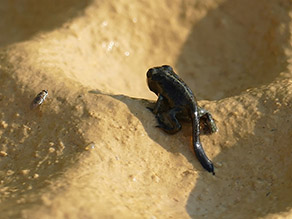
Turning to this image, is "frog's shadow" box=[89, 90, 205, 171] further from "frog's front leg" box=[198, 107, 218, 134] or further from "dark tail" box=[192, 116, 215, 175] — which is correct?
"frog's front leg" box=[198, 107, 218, 134]

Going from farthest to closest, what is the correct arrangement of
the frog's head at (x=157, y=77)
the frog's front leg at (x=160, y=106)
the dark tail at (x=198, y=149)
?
the frog's head at (x=157, y=77) < the frog's front leg at (x=160, y=106) < the dark tail at (x=198, y=149)

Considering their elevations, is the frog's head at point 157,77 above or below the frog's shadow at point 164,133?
above

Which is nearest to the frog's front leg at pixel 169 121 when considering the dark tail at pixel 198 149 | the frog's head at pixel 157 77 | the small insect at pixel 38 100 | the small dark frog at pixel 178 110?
the small dark frog at pixel 178 110

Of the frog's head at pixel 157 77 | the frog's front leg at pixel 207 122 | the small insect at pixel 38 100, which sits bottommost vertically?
the frog's front leg at pixel 207 122

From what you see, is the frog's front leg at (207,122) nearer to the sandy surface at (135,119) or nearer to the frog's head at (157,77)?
the sandy surface at (135,119)

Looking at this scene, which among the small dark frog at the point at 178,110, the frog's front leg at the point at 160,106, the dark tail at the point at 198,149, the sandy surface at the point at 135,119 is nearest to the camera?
the sandy surface at the point at 135,119

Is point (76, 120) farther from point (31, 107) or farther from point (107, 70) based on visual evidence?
point (107, 70)

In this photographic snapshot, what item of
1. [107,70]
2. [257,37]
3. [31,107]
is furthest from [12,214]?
[257,37]

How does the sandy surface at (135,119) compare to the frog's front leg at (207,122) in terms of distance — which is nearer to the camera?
the sandy surface at (135,119)
